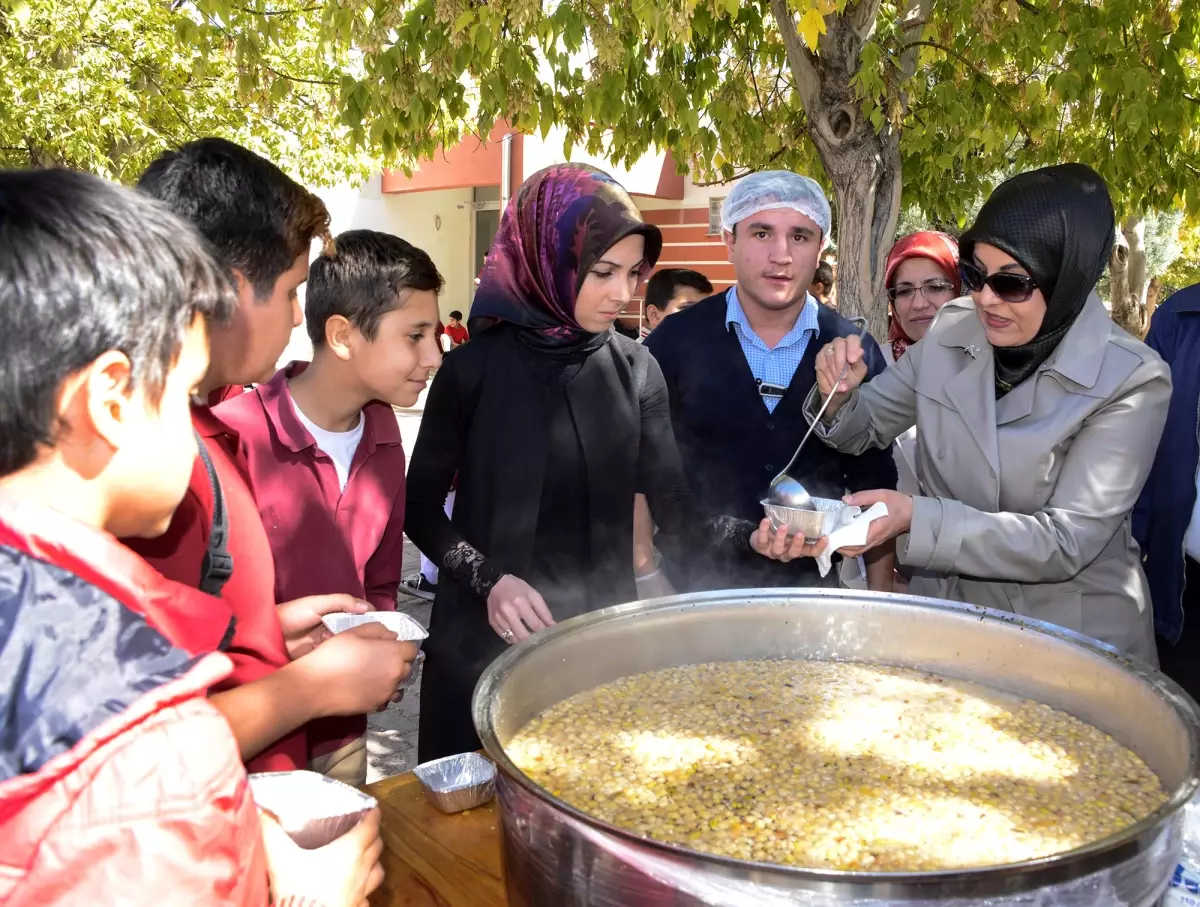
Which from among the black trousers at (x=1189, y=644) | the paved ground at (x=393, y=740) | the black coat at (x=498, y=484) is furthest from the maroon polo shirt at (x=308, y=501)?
the black trousers at (x=1189, y=644)

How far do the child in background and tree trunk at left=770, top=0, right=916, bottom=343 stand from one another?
5.13 m

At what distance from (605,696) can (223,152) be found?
1.23 meters

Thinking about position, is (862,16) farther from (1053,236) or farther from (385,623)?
(385,623)

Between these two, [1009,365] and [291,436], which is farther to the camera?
[1009,365]

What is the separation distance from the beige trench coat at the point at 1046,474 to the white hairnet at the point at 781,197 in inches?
23.0

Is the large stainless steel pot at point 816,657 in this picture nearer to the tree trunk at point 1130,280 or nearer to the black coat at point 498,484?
the black coat at point 498,484

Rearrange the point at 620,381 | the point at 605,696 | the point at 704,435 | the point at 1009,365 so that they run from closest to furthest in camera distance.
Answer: the point at 605,696, the point at 1009,365, the point at 620,381, the point at 704,435

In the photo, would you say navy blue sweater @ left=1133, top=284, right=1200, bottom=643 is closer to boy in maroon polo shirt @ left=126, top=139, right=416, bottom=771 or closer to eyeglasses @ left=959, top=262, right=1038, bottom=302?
eyeglasses @ left=959, top=262, right=1038, bottom=302

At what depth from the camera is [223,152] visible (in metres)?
1.60

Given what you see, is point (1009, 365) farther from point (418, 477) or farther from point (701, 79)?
point (701, 79)

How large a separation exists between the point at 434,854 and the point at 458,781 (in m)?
0.14

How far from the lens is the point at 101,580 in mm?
825

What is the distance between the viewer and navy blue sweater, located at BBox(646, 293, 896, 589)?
2785 millimetres

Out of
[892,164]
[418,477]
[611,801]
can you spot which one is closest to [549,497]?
[418,477]
